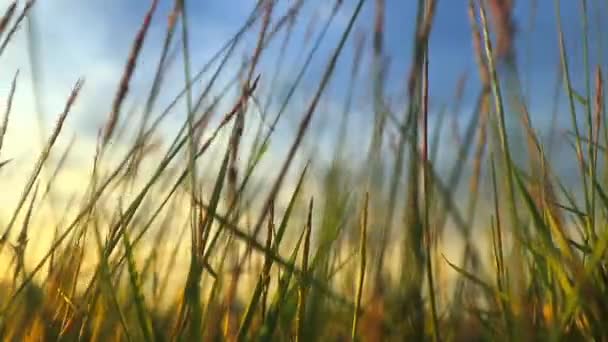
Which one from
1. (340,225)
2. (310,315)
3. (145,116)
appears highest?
(145,116)

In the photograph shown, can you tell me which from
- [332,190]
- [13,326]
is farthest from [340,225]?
[13,326]

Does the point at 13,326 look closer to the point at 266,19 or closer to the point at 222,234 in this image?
the point at 222,234

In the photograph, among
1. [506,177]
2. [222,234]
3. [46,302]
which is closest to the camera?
[506,177]

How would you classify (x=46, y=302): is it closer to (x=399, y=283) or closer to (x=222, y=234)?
(x=222, y=234)

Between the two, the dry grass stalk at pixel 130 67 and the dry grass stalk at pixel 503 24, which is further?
the dry grass stalk at pixel 130 67

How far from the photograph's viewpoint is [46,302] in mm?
1259

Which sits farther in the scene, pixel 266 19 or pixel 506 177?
pixel 266 19

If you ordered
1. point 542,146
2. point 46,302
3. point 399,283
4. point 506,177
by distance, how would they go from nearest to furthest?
point 506,177 < point 399,283 < point 542,146 < point 46,302

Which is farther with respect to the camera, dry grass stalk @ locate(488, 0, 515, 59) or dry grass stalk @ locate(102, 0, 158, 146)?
dry grass stalk @ locate(102, 0, 158, 146)

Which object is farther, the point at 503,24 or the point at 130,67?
the point at 130,67

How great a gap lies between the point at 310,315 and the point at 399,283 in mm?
115

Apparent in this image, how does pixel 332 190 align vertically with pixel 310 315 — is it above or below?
above

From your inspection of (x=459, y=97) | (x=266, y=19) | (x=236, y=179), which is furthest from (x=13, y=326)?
(x=459, y=97)

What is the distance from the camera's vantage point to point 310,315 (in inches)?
36.3
